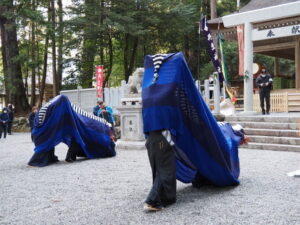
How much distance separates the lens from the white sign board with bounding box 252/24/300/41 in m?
11.6

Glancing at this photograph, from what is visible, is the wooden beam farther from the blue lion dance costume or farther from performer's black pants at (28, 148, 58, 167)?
performer's black pants at (28, 148, 58, 167)

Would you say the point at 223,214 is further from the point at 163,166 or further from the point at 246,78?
the point at 246,78

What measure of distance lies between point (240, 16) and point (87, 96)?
8.97 metres

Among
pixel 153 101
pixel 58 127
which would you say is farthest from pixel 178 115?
pixel 58 127

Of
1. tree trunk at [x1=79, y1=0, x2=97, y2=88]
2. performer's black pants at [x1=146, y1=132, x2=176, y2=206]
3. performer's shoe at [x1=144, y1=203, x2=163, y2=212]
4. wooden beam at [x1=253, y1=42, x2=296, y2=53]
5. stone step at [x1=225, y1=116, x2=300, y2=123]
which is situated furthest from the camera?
tree trunk at [x1=79, y1=0, x2=97, y2=88]

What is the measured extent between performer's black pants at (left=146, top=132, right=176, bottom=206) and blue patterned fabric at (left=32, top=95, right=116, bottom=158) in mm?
4410

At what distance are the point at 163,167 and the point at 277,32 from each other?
954 cm

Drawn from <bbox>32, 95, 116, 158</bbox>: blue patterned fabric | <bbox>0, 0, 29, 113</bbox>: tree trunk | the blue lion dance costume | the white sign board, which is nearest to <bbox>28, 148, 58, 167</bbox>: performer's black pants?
the blue lion dance costume

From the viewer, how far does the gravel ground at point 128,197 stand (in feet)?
12.4

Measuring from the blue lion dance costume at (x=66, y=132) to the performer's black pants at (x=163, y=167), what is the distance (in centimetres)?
441

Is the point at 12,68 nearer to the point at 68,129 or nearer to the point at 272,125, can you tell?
the point at 68,129

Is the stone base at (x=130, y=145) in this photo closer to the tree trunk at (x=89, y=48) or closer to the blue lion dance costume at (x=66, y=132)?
the blue lion dance costume at (x=66, y=132)

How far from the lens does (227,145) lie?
15.8 feet

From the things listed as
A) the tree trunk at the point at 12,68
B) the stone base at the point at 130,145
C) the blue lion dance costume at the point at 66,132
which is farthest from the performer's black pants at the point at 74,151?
the tree trunk at the point at 12,68
